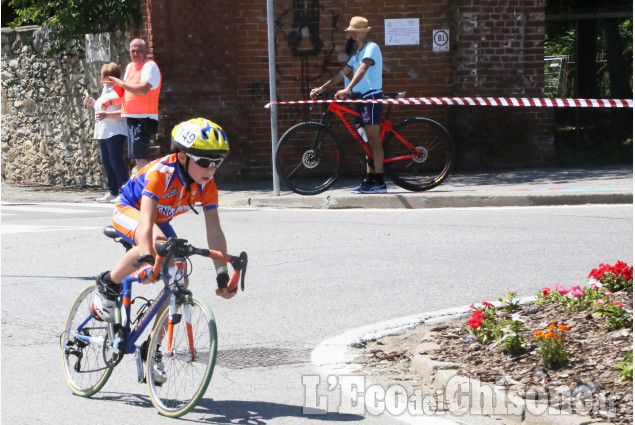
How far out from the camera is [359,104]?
528 inches

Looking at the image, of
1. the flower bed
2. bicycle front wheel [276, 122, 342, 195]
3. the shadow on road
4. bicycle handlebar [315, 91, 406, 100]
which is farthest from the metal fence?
the shadow on road

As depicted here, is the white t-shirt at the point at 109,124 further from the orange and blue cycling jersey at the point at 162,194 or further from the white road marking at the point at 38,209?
the orange and blue cycling jersey at the point at 162,194

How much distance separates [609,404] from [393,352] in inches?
67.4

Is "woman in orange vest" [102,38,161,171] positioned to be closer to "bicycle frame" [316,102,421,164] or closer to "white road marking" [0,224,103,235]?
"white road marking" [0,224,103,235]

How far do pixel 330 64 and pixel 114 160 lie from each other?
377cm

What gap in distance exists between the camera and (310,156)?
13367 mm

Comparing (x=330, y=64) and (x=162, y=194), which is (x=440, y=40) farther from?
(x=162, y=194)

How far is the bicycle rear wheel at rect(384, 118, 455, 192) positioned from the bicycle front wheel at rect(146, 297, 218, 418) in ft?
27.2

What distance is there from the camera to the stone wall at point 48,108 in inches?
661

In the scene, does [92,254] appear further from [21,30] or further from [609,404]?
[21,30]

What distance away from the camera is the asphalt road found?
576 centimetres

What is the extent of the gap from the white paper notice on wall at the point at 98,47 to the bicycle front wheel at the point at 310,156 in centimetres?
417

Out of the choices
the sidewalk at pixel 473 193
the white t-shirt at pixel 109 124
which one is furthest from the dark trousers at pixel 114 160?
the sidewalk at pixel 473 193

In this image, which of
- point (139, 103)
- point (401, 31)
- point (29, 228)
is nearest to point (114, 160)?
point (139, 103)
